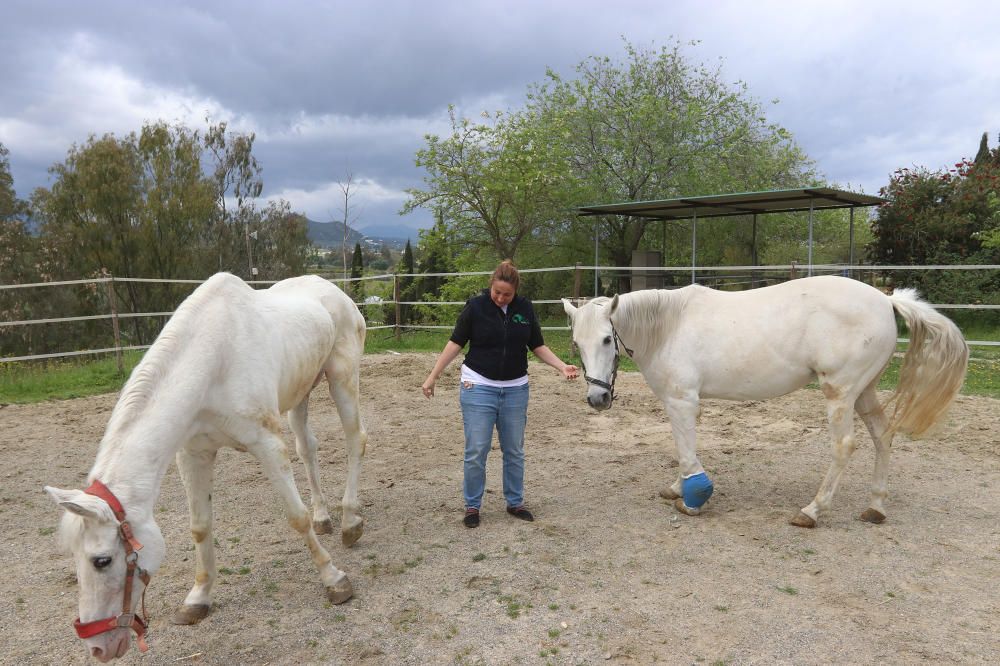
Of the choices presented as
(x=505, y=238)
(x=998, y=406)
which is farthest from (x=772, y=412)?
(x=505, y=238)

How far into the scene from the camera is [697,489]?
3.70m

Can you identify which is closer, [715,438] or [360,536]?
[360,536]

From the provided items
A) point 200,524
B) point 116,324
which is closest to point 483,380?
point 200,524

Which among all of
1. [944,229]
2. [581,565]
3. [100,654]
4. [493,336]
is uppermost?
[944,229]

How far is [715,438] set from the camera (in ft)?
18.4

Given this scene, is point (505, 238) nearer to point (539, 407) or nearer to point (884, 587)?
point (539, 407)

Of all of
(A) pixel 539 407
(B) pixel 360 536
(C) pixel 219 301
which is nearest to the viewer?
(C) pixel 219 301

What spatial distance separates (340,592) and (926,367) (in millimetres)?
3610

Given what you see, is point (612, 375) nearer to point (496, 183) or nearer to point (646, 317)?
point (646, 317)

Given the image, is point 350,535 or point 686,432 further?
point 686,432

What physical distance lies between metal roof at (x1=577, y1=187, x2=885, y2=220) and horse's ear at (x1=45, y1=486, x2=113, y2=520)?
34.6ft

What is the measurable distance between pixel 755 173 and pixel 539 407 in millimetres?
14538

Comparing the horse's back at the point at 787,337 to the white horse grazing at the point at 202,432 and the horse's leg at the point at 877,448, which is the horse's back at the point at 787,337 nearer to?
the horse's leg at the point at 877,448

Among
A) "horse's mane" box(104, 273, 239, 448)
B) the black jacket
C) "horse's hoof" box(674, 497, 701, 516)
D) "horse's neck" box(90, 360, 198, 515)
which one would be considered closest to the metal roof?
"horse's hoof" box(674, 497, 701, 516)
